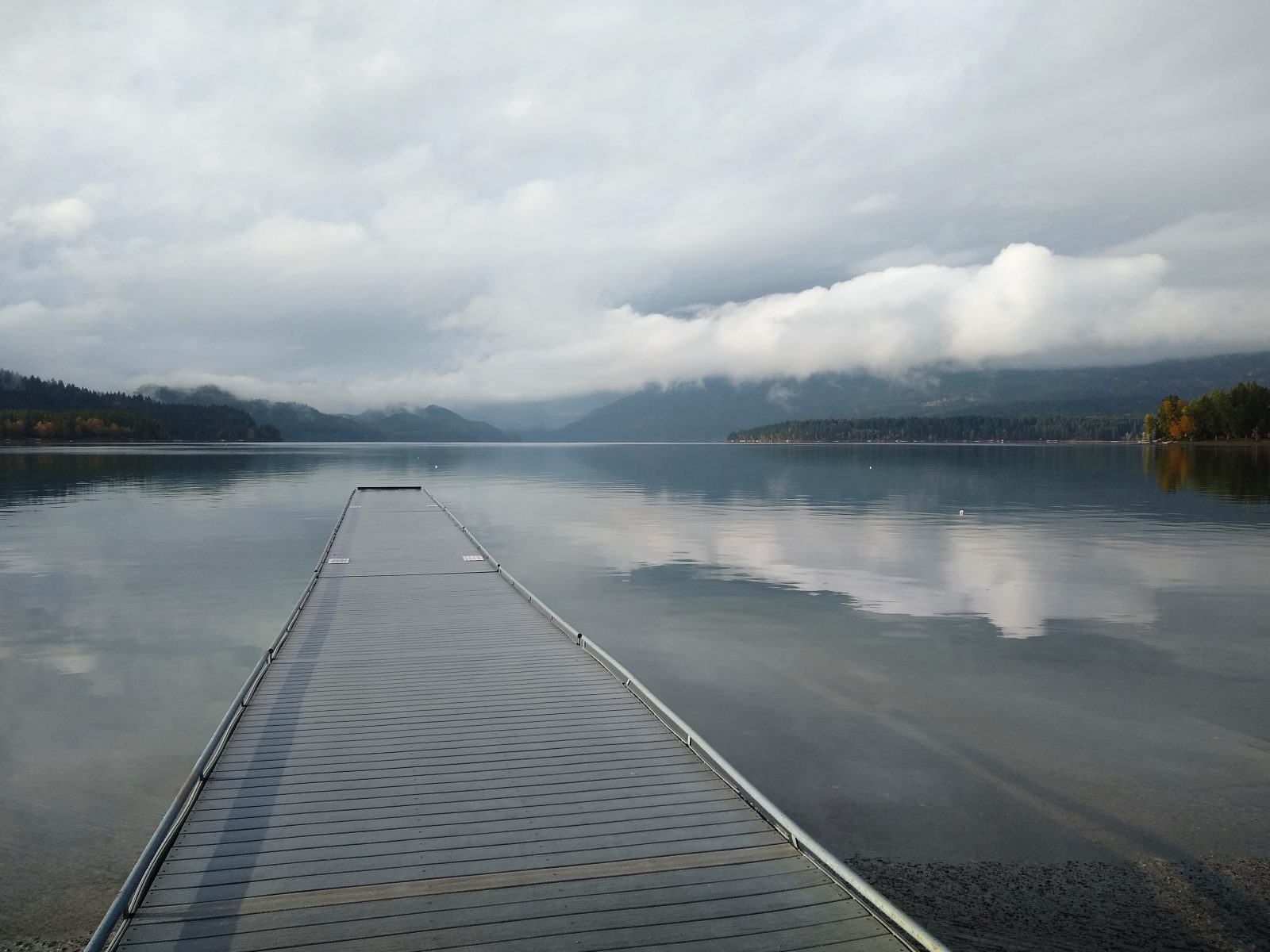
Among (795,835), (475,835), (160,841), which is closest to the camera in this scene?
(160,841)

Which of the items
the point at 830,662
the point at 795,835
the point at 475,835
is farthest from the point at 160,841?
the point at 830,662

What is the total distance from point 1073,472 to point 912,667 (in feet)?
245

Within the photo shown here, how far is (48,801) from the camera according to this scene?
30.1 ft

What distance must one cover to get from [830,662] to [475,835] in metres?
9.34

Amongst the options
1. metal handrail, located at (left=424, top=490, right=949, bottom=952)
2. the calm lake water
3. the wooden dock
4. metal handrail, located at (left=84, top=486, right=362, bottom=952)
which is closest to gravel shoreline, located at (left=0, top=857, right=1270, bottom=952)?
the calm lake water

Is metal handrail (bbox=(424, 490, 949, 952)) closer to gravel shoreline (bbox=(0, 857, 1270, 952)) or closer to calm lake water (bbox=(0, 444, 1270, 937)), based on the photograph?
gravel shoreline (bbox=(0, 857, 1270, 952))

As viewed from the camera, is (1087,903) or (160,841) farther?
(1087,903)

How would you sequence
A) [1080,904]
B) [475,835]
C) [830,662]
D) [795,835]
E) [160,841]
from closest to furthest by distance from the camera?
[160,841] < [795,835] < [475,835] < [1080,904] < [830,662]

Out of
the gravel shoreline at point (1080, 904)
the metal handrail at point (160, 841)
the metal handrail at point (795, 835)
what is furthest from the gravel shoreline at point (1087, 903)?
the metal handrail at point (160, 841)

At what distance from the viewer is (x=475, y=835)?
23.1 feet

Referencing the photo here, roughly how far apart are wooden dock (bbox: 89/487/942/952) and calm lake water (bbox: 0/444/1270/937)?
Result: 1.39 meters

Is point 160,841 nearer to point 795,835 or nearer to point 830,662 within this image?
point 795,835

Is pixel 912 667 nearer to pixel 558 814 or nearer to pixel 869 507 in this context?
pixel 558 814

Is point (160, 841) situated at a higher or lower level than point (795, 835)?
higher
